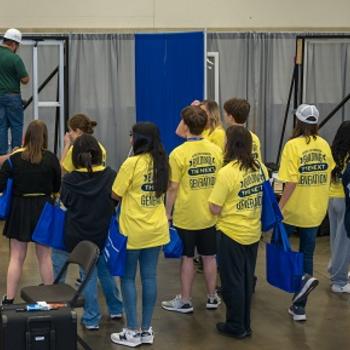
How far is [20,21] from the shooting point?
9.70m

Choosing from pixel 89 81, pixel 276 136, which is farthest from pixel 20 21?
pixel 276 136

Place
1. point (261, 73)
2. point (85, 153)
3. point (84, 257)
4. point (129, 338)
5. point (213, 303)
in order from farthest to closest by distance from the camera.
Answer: point (261, 73)
point (213, 303)
point (129, 338)
point (85, 153)
point (84, 257)

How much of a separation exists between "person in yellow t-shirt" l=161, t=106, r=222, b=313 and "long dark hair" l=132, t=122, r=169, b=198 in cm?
46

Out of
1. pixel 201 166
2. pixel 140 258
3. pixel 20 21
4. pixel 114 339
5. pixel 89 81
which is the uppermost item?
Result: pixel 20 21

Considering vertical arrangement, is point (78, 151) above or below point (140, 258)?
above

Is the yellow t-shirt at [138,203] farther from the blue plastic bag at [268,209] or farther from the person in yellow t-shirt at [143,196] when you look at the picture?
the blue plastic bag at [268,209]

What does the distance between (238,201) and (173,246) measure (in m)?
0.52

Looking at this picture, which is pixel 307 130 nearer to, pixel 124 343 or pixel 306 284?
pixel 306 284

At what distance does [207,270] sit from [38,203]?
1.28 m

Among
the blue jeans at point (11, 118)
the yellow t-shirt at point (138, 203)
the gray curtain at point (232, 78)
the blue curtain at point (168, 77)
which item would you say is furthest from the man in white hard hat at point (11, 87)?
the yellow t-shirt at point (138, 203)

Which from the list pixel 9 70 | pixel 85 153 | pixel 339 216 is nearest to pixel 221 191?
pixel 85 153

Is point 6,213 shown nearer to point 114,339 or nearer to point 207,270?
point 114,339

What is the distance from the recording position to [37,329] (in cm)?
394

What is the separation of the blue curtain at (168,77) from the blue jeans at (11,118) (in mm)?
1259
